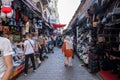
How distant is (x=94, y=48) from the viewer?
43.5 feet

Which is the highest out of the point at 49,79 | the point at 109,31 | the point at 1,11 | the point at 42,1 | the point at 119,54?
the point at 42,1

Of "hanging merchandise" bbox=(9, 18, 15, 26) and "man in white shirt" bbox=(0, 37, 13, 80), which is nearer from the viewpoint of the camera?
"man in white shirt" bbox=(0, 37, 13, 80)

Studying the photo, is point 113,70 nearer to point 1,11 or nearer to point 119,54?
point 119,54

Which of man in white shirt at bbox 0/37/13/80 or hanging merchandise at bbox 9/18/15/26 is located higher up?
hanging merchandise at bbox 9/18/15/26

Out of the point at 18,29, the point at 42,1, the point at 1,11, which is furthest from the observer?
the point at 42,1

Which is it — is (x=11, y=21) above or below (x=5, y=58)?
above

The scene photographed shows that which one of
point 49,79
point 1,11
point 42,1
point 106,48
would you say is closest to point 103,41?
point 106,48

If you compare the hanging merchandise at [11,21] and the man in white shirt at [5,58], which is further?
the hanging merchandise at [11,21]

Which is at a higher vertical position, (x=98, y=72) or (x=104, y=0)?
(x=104, y=0)

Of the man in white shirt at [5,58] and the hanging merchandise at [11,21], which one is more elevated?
the hanging merchandise at [11,21]

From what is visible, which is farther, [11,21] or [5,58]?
[11,21]

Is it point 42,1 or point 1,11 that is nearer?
→ point 1,11

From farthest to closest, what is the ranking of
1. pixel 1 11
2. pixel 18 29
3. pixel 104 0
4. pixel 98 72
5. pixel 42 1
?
pixel 42 1 < pixel 18 29 < pixel 98 72 < pixel 104 0 < pixel 1 11

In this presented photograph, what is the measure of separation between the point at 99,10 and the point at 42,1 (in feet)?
86.6
